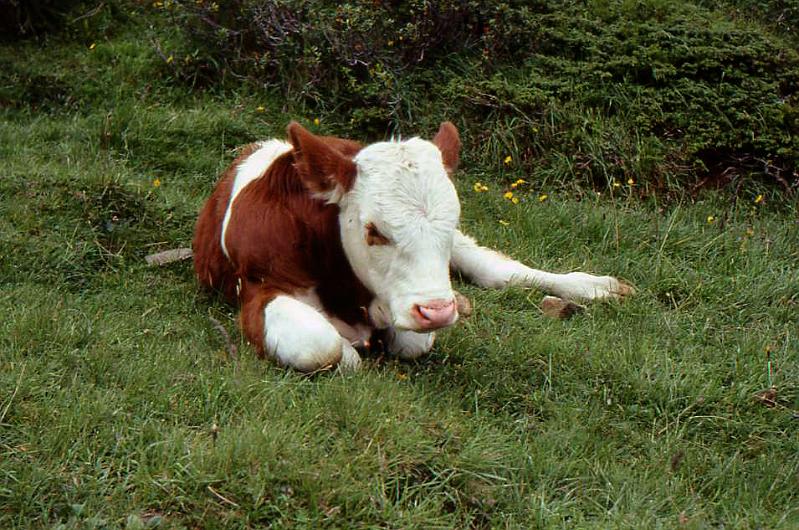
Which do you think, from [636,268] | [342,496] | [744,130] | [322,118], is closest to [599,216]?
[636,268]

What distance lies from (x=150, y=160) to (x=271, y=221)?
9.97 ft

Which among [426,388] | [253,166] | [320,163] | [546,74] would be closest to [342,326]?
[426,388]

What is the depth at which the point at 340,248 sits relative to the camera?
5527 millimetres

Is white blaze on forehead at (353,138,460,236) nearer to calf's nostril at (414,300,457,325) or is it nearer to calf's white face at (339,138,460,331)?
calf's white face at (339,138,460,331)

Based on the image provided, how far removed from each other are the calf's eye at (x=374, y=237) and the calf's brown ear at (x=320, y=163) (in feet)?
0.98

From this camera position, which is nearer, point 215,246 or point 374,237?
point 374,237

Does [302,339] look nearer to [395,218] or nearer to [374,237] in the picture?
[374,237]

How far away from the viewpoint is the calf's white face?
4984mm

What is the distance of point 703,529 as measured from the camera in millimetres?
4098

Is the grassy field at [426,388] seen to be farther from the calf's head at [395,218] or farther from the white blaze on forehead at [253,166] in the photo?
the white blaze on forehead at [253,166]

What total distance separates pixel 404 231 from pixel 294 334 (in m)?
0.71

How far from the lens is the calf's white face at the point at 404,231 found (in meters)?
4.98

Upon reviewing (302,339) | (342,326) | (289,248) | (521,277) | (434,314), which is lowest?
(521,277)

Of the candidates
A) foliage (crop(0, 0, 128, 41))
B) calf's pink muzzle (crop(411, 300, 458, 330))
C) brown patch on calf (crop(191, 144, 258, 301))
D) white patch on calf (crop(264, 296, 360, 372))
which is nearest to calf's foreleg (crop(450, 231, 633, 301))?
brown patch on calf (crop(191, 144, 258, 301))
